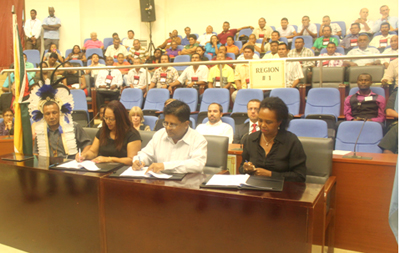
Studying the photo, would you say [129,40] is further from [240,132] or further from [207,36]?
[240,132]

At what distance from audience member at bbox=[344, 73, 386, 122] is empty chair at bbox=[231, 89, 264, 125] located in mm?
1096

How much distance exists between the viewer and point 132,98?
17.9 ft

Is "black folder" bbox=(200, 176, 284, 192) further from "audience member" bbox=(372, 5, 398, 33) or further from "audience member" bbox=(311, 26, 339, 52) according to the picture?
"audience member" bbox=(372, 5, 398, 33)

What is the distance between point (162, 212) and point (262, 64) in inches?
78.3

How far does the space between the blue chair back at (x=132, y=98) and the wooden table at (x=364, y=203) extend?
3.64 m

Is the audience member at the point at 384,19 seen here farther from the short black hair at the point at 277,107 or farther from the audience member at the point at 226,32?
the short black hair at the point at 277,107

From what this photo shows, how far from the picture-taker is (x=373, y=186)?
2.30 metres

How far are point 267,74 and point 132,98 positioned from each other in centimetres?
285

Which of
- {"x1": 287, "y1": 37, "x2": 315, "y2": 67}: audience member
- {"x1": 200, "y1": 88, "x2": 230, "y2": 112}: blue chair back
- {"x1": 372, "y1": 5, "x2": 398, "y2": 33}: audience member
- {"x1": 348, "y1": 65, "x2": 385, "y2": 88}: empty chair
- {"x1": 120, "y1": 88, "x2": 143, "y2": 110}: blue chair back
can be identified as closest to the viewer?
{"x1": 348, "y1": 65, "x2": 385, "y2": 88}: empty chair

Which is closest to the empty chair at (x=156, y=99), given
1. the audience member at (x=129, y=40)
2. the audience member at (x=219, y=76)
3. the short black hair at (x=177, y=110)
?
the audience member at (x=219, y=76)

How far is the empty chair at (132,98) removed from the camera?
17.8 feet

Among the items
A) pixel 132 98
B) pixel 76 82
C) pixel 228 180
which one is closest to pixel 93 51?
pixel 76 82

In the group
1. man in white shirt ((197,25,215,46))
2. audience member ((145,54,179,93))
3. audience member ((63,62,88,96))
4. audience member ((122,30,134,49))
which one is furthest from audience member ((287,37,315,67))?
audience member ((122,30,134,49))

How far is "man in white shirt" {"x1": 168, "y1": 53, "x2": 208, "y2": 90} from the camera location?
5.61 m
